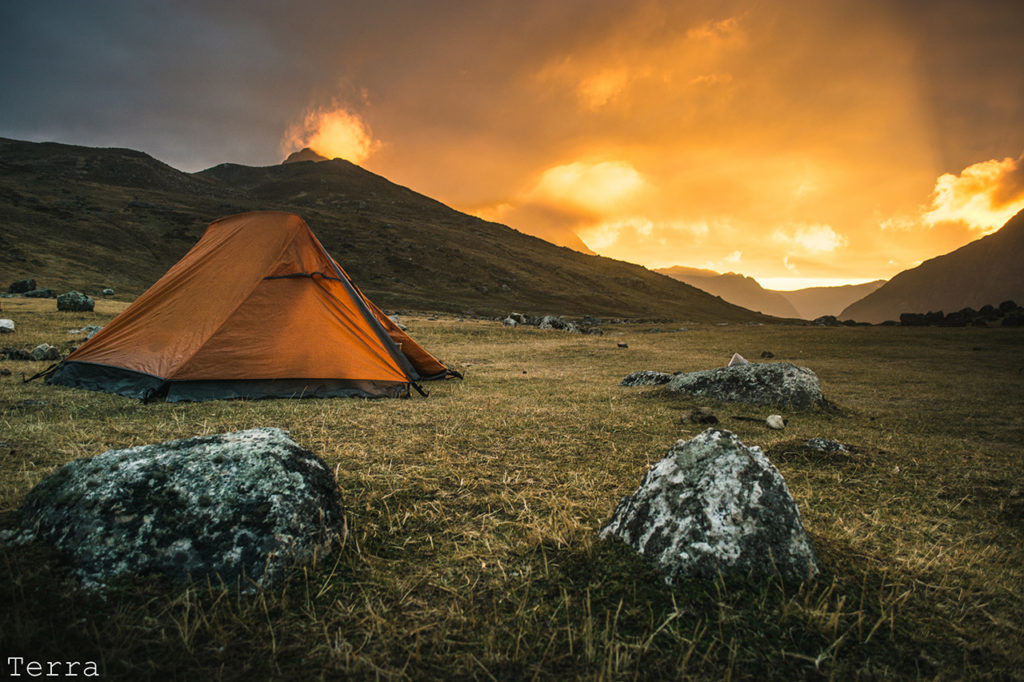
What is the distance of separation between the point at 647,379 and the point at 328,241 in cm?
8913

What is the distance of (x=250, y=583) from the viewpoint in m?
2.48

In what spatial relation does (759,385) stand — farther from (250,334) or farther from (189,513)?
(250,334)

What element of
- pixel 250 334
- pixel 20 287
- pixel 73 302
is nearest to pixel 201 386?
pixel 250 334

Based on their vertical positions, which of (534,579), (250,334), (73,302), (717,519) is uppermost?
(73,302)

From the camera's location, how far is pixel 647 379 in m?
11.3

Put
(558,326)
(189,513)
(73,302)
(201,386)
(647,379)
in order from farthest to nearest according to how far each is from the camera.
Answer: (558,326)
(73,302)
(647,379)
(201,386)
(189,513)

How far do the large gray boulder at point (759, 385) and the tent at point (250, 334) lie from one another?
5701 millimetres

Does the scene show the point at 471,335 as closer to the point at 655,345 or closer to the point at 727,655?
the point at 655,345

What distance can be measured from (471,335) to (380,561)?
76.2 ft

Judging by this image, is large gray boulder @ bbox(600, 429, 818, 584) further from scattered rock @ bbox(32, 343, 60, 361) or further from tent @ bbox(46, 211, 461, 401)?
scattered rock @ bbox(32, 343, 60, 361)

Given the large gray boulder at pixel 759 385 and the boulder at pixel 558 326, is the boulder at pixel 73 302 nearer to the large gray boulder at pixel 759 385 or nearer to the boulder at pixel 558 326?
the boulder at pixel 558 326

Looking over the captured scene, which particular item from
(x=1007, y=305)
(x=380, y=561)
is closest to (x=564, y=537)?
(x=380, y=561)

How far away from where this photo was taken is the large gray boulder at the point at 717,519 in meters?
2.58

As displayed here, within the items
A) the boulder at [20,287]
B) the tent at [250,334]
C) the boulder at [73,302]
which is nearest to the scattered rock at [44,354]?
the tent at [250,334]
